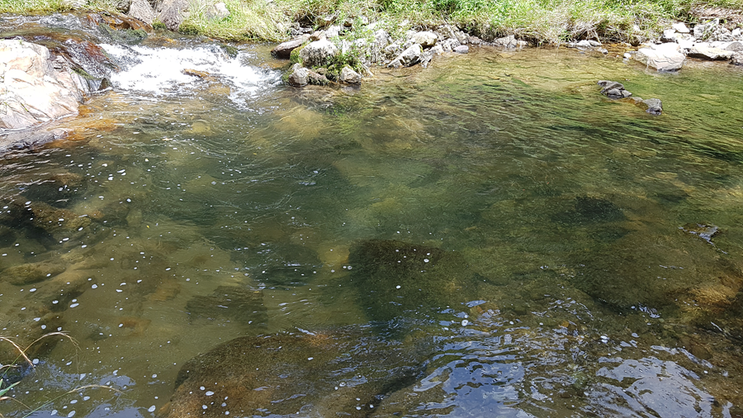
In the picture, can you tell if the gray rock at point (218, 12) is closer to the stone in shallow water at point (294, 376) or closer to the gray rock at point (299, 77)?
the gray rock at point (299, 77)

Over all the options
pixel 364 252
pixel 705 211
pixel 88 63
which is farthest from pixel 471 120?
pixel 88 63

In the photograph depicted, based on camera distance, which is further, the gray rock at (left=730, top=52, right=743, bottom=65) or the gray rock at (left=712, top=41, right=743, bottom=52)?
the gray rock at (left=712, top=41, right=743, bottom=52)

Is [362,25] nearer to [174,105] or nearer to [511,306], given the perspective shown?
[174,105]

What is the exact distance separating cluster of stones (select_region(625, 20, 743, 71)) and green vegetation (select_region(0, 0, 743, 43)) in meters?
0.84

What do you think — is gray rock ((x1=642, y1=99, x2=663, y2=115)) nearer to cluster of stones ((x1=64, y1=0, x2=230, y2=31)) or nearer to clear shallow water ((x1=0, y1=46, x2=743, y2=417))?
clear shallow water ((x1=0, y1=46, x2=743, y2=417))

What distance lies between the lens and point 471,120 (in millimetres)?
7484

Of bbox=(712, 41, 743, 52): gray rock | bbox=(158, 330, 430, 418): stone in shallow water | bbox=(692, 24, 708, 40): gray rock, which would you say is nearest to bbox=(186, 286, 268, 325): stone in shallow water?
bbox=(158, 330, 430, 418): stone in shallow water

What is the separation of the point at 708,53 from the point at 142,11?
18.6m

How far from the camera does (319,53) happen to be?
389 inches

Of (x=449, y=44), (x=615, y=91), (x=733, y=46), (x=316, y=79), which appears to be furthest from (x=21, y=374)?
(x=733, y=46)

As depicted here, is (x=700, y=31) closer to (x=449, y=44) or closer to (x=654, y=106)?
(x=449, y=44)

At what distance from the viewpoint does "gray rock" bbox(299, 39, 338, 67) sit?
985 centimetres

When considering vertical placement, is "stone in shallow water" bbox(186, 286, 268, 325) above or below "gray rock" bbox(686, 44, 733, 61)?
below

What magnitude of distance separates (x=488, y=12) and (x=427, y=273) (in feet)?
44.4
